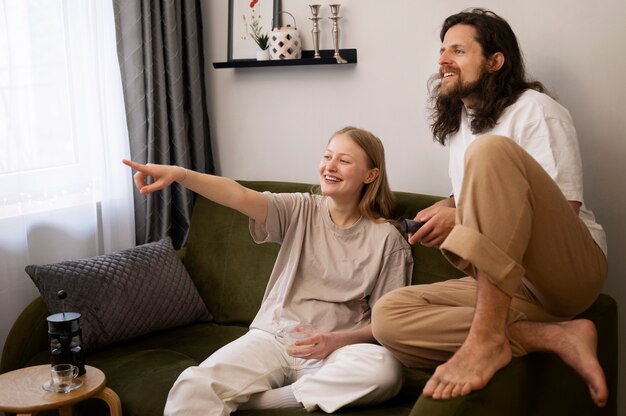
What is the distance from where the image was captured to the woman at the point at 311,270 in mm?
2316

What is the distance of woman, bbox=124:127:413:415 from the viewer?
232 centimetres

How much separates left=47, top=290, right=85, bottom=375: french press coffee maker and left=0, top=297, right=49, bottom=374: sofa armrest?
321 mm

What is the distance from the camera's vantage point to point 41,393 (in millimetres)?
2318

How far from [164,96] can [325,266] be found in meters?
1.23

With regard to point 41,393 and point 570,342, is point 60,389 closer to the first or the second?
point 41,393

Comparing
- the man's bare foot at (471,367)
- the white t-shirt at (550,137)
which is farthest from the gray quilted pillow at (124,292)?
the man's bare foot at (471,367)

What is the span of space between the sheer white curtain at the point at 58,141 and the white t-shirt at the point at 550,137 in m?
1.60

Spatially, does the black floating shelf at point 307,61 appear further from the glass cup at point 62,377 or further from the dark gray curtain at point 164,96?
the glass cup at point 62,377

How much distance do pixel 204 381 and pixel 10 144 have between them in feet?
4.11

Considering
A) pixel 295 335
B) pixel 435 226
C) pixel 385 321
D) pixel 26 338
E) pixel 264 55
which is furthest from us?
pixel 264 55

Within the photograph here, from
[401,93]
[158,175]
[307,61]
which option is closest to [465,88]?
[401,93]

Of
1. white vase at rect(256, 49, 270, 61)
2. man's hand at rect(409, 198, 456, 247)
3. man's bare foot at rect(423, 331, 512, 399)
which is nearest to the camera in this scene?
Answer: man's bare foot at rect(423, 331, 512, 399)

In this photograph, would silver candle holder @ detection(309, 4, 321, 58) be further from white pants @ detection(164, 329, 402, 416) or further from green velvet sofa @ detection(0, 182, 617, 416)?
white pants @ detection(164, 329, 402, 416)

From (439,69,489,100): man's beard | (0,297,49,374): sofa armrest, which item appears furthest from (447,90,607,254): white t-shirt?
(0,297,49,374): sofa armrest
